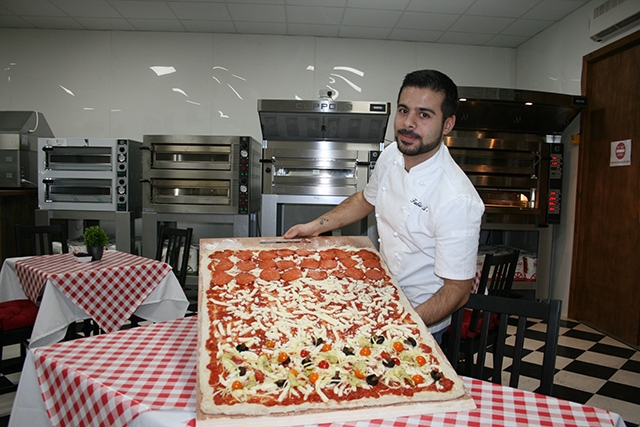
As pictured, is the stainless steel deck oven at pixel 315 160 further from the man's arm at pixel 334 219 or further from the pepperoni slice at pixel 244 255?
the pepperoni slice at pixel 244 255

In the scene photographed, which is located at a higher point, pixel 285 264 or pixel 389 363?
pixel 285 264

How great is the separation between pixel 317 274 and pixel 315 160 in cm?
325

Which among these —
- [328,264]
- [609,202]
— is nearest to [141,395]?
[328,264]

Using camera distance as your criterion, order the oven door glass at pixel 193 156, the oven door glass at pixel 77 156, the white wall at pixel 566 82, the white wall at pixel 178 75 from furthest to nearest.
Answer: the white wall at pixel 178 75 < the oven door glass at pixel 77 156 < the oven door glass at pixel 193 156 < the white wall at pixel 566 82

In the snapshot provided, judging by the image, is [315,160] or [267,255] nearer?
[267,255]

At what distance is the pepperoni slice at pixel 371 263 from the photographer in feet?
5.15

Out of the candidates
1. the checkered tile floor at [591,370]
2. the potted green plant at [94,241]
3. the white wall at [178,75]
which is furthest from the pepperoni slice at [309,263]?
the white wall at [178,75]

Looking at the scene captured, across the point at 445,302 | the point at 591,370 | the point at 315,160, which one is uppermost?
the point at 315,160

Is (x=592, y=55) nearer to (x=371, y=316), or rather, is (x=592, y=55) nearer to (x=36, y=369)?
(x=371, y=316)

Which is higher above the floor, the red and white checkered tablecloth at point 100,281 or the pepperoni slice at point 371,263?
the pepperoni slice at point 371,263

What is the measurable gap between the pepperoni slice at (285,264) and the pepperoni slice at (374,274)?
10.2 inches

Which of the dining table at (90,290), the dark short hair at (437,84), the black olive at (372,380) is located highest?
the dark short hair at (437,84)

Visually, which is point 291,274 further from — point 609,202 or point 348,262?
point 609,202

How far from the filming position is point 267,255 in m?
1.62
